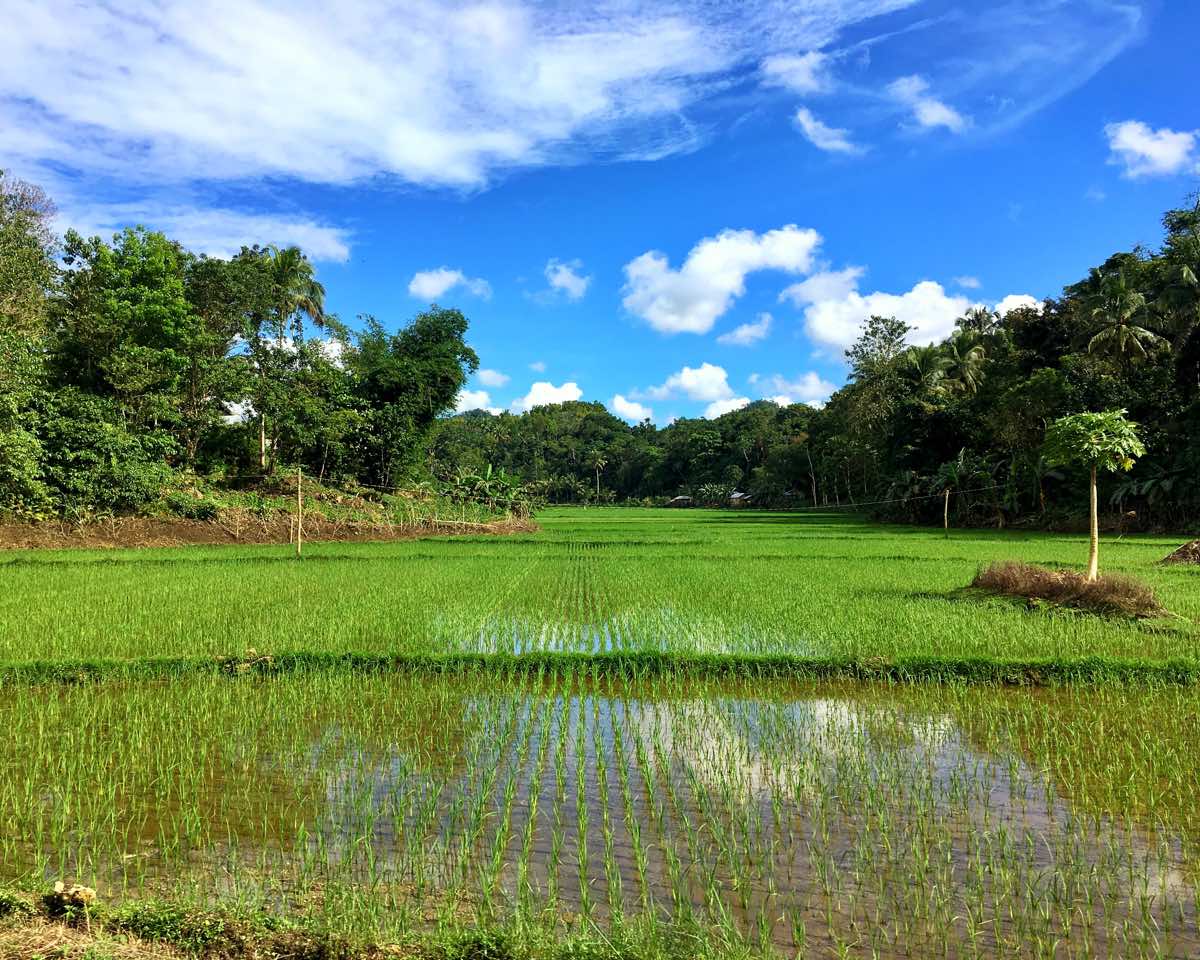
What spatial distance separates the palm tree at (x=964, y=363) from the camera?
3619 cm

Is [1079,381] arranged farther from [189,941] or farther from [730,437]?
[730,437]

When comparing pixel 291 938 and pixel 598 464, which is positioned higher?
pixel 598 464

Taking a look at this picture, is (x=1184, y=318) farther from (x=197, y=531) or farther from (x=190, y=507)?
(x=190, y=507)

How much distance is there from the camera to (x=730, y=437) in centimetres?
7025

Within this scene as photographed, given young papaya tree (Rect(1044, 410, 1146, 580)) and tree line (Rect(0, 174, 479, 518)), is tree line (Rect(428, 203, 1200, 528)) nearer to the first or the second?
young papaya tree (Rect(1044, 410, 1146, 580))

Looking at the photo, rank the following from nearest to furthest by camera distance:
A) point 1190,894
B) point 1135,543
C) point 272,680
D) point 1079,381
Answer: point 1190,894
point 272,680
point 1135,543
point 1079,381

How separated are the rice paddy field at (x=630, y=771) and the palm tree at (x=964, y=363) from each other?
31390 mm

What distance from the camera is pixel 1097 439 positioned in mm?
9109

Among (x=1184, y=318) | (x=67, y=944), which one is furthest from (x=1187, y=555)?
(x=67, y=944)

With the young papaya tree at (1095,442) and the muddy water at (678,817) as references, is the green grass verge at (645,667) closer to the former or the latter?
the muddy water at (678,817)

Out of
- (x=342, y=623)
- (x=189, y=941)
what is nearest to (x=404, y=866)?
(x=189, y=941)

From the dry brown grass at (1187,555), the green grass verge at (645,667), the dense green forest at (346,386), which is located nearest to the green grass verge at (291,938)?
the green grass verge at (645,667)

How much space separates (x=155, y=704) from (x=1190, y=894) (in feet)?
21.7

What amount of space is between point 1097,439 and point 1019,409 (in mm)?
18541
